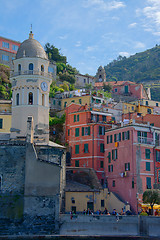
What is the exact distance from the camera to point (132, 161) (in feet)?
162

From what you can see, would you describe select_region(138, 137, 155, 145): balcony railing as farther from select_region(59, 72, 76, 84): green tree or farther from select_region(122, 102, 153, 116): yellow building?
select_region(59, 72, 76, 84): green tree

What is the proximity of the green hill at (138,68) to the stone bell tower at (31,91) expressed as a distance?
9799 centimetres

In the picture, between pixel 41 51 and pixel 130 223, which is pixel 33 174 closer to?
pixel 130 223

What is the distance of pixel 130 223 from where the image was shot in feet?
126

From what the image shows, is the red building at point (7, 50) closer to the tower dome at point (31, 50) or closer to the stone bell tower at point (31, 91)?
the tower dome at point (31, 50)

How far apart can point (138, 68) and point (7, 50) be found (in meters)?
86.4

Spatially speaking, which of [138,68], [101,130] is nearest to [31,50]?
[101,130]

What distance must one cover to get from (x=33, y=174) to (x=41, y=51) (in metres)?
18.1

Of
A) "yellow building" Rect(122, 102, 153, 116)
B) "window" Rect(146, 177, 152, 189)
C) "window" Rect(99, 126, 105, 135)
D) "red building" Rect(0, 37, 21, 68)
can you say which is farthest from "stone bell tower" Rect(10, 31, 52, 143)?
"red building" Rect(0, 37, 21, 68)

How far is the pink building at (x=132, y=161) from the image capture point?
160 ft

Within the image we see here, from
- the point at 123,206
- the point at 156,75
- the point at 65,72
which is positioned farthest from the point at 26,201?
the point at 156,75

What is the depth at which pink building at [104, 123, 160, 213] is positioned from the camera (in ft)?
160

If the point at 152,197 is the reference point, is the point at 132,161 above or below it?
above

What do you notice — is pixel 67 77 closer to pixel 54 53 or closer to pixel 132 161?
pixel 54 53
